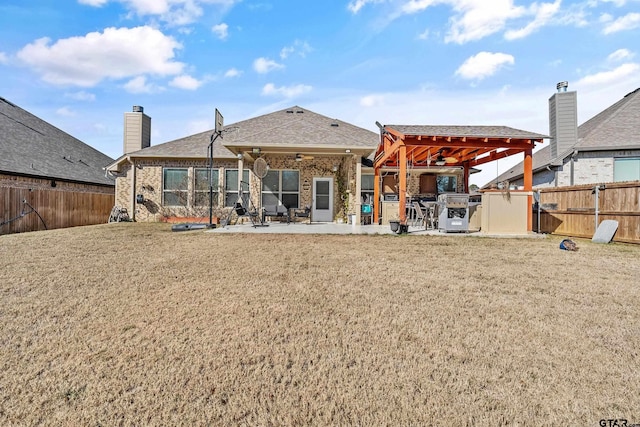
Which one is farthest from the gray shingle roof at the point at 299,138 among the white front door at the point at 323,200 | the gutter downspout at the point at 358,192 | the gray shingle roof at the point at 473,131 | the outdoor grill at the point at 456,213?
the outdoor grill at the point at 456,213

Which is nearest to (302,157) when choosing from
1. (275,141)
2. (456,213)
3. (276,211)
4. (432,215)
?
(275,141)

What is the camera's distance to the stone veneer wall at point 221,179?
13.4 meters

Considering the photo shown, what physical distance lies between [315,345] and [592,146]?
15485 mm

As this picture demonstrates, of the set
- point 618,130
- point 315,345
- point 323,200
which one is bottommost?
point 315,345

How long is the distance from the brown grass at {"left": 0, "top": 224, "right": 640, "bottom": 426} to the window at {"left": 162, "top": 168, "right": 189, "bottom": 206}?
939 centimetres

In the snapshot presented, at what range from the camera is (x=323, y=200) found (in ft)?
Result: 44.4

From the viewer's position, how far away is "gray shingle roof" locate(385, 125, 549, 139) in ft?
31.7

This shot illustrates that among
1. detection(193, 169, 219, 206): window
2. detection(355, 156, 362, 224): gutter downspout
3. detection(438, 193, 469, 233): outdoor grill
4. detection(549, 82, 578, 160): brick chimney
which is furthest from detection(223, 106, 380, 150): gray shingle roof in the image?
detection(549, 82, 578, 160): brick chimney

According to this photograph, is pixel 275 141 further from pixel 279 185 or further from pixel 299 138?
pixel 279 185

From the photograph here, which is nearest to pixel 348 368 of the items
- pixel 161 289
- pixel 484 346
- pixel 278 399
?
pixel 278 399

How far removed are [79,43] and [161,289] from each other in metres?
15.0

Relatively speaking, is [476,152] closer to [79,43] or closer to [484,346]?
[484,346]

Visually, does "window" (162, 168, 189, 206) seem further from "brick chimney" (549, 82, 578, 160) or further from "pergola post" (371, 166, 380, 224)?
"brick chimney" (549, 82, 578, 160)

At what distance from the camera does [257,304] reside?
3299 mm
